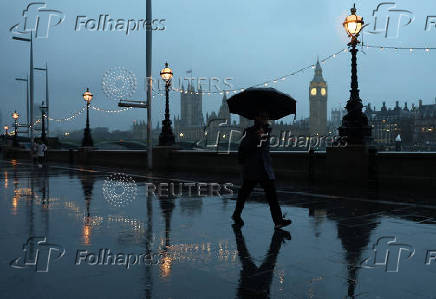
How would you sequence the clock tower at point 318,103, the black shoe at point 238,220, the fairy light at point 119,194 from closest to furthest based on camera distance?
the black shoe at point 238,220
the fairy light at point 119,194
the clock tower at point 318,103

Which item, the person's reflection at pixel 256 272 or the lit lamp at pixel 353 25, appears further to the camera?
the lit lamp at pixel 353 25

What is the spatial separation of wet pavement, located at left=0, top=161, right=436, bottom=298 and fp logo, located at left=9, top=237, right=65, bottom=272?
1 centimetres

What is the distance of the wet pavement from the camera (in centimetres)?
416

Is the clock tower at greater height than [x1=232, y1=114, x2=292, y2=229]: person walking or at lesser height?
greater

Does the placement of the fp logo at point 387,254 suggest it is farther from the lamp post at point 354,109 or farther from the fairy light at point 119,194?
the lamp post at point 354,109

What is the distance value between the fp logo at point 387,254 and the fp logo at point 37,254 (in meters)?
3.69

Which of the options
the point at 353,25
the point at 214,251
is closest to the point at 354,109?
the point at 353,25

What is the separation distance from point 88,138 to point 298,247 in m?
30.4

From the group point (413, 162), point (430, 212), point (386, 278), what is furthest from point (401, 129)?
point (386, 278)

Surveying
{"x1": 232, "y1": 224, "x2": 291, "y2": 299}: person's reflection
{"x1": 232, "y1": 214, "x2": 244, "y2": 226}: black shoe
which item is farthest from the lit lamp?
{"x1": 232, "y1": 224, "x2": 291, "y2": 299}: person's reflection

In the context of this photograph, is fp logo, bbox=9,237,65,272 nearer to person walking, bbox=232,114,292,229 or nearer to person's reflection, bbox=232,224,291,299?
person's reflection, bbox=232,224,291,299

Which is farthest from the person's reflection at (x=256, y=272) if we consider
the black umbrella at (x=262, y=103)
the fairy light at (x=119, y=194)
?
the fairy light at (x=119, y=194)

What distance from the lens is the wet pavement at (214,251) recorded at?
4.16 meters

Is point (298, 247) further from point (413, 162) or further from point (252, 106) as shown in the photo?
point (413, 162)
